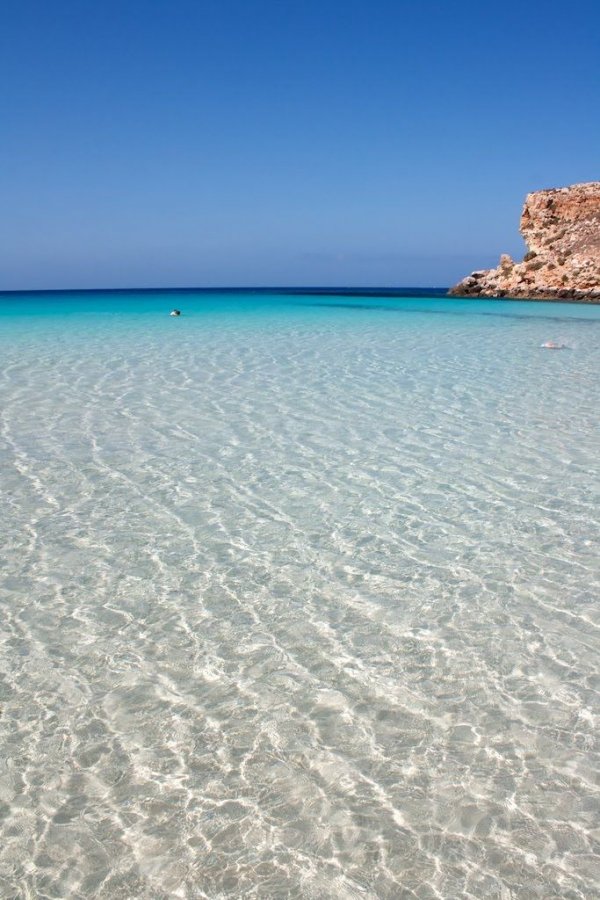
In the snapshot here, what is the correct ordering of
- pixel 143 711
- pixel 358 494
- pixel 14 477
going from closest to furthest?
1. pixel 143 711
2. pixel 358 494
3. pixel 14 477

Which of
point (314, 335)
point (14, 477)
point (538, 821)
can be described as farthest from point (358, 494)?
point (314, 335)

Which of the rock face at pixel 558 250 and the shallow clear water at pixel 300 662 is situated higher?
the rock face at pixel 558 250

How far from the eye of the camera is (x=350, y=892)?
2.19 meters

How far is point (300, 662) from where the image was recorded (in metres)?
3.46

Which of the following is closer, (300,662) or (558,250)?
(300,662)

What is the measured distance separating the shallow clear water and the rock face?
124 feet

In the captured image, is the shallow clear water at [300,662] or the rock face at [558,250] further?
the rock face at [558,250]

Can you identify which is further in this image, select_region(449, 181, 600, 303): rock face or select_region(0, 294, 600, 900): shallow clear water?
select_region(449, 181, 600, 303): rock face

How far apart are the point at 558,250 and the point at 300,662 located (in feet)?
150

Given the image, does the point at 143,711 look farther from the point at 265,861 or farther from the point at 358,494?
the point at 358,494

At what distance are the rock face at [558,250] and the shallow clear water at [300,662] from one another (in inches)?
1484

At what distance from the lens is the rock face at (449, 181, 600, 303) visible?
42.0 metres

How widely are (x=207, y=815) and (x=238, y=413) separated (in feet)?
22.8

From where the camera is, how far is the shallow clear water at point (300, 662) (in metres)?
2.33
